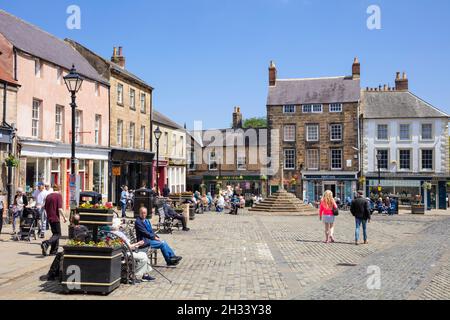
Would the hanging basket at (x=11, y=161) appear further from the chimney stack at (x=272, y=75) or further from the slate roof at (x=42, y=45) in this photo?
the chimney stack at (x=272, y=75)

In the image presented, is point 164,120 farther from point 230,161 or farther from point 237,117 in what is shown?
point 237,117

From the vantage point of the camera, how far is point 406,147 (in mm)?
44906

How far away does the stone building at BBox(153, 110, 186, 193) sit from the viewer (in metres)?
42.4

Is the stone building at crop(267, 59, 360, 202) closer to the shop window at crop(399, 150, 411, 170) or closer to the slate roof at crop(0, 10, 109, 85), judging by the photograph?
the shop window at crop(399, 150, 411, 170)

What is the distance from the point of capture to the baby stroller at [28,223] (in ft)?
47.2

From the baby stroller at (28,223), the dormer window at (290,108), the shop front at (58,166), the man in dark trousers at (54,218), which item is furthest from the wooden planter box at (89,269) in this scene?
the dormer window at (290,108)

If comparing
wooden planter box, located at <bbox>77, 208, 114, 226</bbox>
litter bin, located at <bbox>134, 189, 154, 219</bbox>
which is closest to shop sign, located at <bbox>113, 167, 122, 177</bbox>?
litter bin, located at <bbox>134, 189, 154, 219</bbox>

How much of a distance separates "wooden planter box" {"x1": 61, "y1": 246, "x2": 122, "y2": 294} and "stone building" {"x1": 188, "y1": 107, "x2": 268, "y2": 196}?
43.5m

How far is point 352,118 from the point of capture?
153 feet

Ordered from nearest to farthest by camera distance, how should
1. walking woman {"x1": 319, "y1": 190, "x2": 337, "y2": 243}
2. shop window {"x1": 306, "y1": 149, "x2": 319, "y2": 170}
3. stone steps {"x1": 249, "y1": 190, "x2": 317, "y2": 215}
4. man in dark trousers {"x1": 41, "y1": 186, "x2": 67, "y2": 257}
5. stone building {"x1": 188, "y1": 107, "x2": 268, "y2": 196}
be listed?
1. man in dark trousers {"x1": 41, "y1": 186, "x2": 67, "y2": 257}
2. walking woman {"x1": 319, "y1": 190, "x2": 337, "y2": 243}
3. stone steps {"x1": 249, "y1": 190, "x2": 317, "y2": 215}
4. shop window {"x1": 306, "y1": 149, "x2": 319, "y2": 170}
5. stone building {"x1": 188, "y1": 107, "x2": 268, "y2": 196}

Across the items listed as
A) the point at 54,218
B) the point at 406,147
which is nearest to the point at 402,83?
the point at 406,147

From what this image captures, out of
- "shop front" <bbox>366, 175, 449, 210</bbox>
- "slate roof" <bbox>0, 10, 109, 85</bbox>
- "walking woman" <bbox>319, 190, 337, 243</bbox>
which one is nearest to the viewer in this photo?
"walking woman" <bbox>319, 190, 337, 243</bbox>

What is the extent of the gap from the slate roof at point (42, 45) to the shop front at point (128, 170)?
5.31m
